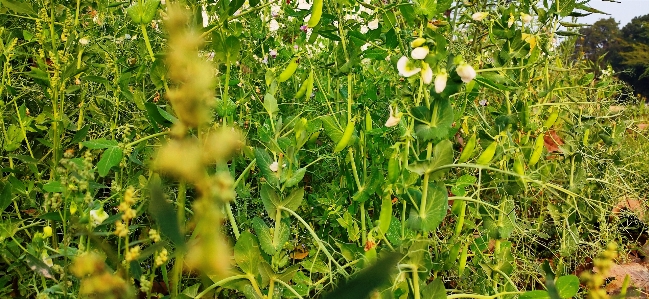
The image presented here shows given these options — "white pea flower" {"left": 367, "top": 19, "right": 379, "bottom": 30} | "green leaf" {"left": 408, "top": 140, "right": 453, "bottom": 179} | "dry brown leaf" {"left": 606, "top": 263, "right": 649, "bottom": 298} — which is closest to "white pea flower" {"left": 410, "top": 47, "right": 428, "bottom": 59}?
"green leaf" {"left": 408, "top": 140, "right": 453, "bottom": 179}

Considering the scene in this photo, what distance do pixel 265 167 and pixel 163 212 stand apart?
767mm

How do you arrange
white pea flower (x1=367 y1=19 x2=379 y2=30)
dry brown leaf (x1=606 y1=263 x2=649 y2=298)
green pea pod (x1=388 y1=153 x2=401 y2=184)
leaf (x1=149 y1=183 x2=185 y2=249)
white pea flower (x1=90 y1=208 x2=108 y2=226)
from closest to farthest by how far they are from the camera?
1. leaf (x1=149 y1=183 x2=185 y2=249)
2. white pea flower (x1=90 y1=208 x2=108 y2=226)
3. green pea pod (x1=388 y1=153 x2=401 y2=184)
4. white pea flower (x1=367 y1=19 x2=379 y2=30)
5. dry brown leaf (x1=606 y1=263 x2=649 y2=298)

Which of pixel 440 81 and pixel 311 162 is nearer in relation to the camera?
pixel 440 81

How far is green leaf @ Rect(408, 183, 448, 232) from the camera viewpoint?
2.78ft

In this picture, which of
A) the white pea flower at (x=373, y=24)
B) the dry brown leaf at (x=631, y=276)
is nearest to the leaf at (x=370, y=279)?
the white pea flower at (x=373, y=24)

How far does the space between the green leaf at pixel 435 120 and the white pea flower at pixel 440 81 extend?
0.18 ft

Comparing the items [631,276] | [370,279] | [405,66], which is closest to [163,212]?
[370,279]

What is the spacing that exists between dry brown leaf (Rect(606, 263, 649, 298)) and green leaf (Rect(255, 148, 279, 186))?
104 cm

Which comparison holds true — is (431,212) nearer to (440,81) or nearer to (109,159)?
(440,81)

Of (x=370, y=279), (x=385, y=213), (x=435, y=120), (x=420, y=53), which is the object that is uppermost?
(x=370, y=279)

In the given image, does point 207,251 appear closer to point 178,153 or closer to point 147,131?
point 178,153

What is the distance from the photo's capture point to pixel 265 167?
0.92 metres

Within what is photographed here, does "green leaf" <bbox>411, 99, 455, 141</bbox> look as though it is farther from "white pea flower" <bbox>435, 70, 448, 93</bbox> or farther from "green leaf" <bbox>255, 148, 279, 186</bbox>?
"green leaf" <bbox>255, 148, 279, 186</bbox>

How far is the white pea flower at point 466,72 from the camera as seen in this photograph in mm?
773
